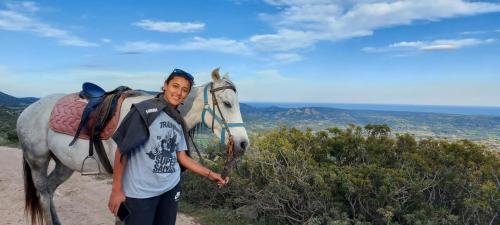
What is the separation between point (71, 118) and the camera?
3.96 metres

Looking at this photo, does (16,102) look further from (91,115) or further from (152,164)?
(152,164)

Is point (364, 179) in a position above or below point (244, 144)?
below

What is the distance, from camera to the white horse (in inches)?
140

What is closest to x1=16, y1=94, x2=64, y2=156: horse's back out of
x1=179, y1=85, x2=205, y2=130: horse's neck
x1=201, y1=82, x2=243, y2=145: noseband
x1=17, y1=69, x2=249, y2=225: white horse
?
x1=17, y1=69, x2=249, y2=225: white horse

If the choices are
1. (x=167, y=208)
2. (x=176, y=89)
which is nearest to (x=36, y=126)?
(x=167, y=208)

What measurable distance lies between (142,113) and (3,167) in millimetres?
9683

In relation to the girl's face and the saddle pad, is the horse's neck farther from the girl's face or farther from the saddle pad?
the girl's face

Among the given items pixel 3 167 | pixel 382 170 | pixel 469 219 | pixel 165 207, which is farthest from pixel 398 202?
pixel 3 167

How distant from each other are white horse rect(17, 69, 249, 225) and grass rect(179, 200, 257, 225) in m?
2.48

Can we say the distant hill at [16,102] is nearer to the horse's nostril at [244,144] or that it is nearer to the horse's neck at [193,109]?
the horse's neck at [193,109]

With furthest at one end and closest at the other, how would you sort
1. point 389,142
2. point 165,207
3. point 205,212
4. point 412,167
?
point 205,212 < point 389,142 < point 412,167 < point 165,207

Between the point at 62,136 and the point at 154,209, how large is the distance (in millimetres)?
1839

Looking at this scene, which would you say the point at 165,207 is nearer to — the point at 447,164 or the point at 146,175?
the point at 146,175

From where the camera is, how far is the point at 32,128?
429 centimetres
